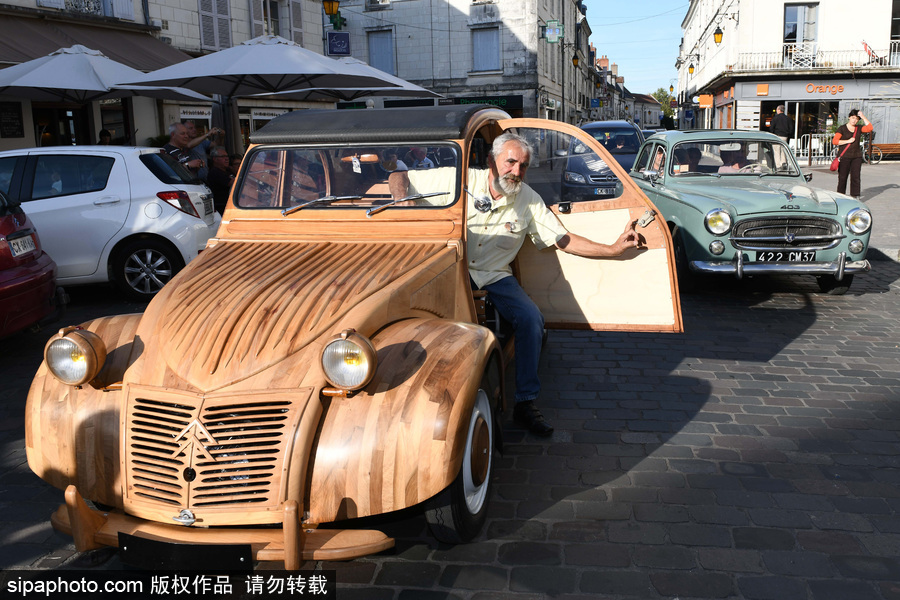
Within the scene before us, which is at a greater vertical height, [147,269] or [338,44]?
[338,44]

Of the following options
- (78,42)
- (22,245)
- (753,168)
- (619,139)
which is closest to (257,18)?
(78,42)

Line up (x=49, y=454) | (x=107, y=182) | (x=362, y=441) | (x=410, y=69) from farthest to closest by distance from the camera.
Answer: (x=410, y=69) → (x=107, y=182) → (x=49, y=454) → (x=362, y=441)

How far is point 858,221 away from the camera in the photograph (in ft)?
25.0

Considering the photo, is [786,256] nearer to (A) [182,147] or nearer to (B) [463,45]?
(A) [182,147]

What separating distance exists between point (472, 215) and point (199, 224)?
4.67 meters

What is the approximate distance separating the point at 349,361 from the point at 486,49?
3406 cm

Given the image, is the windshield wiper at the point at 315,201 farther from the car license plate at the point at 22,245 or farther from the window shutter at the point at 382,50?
the window shutter at the point at 382,50

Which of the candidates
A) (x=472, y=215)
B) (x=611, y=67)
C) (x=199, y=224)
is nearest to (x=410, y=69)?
(x=199, y=224)

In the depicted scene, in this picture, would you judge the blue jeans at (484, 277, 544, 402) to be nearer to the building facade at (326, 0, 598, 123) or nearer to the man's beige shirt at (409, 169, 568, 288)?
the man's beige shirt at (409, 169, 568, 288)

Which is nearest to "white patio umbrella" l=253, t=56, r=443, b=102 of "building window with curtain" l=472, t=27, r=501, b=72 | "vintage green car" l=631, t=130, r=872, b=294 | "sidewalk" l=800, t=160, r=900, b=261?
"vintage green car" l=631, t=130, r=872, b=294

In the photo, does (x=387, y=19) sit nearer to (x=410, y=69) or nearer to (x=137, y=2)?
(x=410, y=69)

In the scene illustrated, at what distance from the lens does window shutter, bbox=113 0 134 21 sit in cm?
1795

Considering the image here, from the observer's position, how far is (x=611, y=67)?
4596 inches

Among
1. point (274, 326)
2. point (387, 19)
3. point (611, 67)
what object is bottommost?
point (274, 326)
